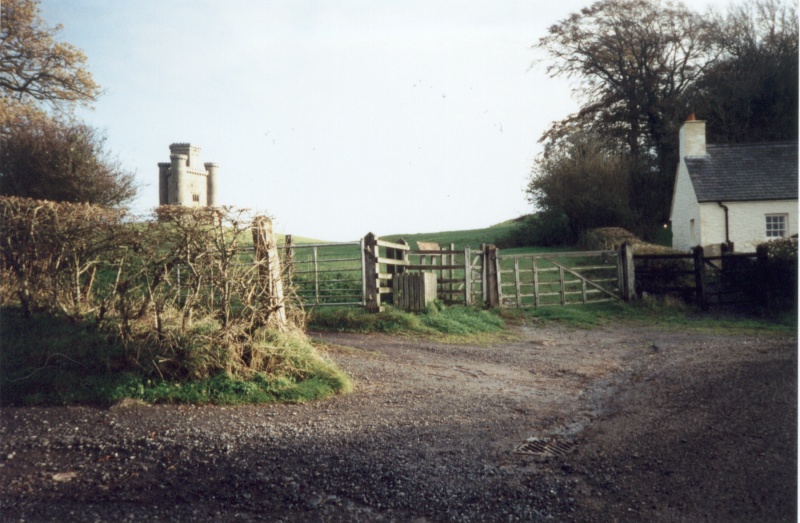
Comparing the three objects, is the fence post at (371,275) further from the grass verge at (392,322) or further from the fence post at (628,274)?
the fence post at (628,274)

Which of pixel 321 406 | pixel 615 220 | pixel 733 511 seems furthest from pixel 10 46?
pixel 615 220

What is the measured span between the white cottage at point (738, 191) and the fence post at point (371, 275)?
13.3 m

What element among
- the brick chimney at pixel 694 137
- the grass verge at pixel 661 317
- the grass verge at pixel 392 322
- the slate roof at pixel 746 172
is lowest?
the grass verge at pixel 661 317

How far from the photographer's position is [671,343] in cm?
1177

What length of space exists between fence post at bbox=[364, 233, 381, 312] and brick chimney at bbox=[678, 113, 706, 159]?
1513cm

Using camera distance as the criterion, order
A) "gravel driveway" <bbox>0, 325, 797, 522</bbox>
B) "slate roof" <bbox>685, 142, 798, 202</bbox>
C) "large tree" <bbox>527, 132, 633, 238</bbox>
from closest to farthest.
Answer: "gravel driveway" <bbox>0, 325, 797, 522</bbox> → "slate roof" <bbox>685, 142, 798, 202</bbox> → "large tree" <bbox>527, 132, 633, 238</bbox>

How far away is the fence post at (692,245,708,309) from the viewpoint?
1644 centimetres

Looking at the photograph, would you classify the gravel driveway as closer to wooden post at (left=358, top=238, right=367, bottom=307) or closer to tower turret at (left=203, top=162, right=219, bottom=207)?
wooden post at (left=358, top=238, right=367, bottom=307)

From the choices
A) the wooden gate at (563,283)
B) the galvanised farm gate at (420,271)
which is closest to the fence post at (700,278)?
the galvanised farm gate at (420,271)

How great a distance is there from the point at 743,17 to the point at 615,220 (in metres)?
11.0

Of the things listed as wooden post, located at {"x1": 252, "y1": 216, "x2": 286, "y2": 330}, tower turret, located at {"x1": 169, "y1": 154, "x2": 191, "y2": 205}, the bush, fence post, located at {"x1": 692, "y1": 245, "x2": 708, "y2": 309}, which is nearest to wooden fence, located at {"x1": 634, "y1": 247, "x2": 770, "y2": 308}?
fence post, located at {"x1": 692, "y1": 245, "x2": 708, "y2": 309}

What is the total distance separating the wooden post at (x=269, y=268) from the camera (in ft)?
25.2

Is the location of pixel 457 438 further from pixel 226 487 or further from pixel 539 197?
pixel 539 197

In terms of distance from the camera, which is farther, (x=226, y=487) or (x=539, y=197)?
(x=539, y=197)
